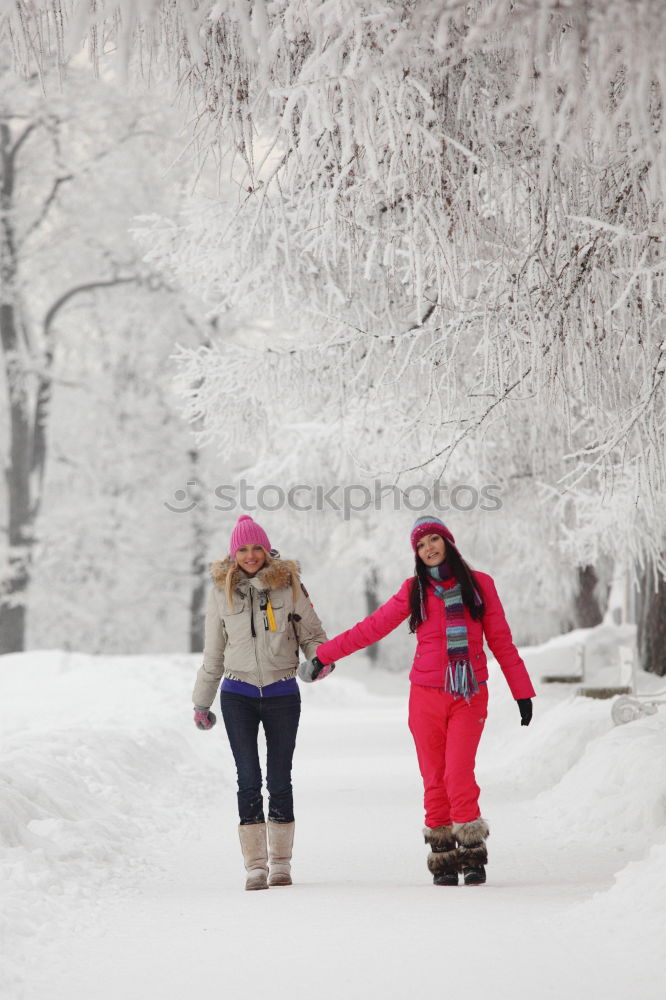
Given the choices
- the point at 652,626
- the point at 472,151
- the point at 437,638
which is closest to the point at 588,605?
the point at 652,626

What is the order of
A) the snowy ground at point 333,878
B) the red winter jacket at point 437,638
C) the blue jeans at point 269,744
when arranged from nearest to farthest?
the snowy ground at point 333,878
the red winter jacket at point 437,638
the blue jeans at point 269,744

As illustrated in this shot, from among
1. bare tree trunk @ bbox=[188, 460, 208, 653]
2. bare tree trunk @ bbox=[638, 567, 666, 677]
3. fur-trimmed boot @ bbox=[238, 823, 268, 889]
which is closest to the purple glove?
fur-trimmed boot @ bbox=[238, 823, 268, 889]

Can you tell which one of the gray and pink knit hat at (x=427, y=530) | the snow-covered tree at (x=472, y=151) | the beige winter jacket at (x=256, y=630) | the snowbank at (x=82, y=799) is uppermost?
the snow-covered tree at (x=472, y=151)

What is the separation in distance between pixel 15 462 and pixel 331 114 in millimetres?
21480

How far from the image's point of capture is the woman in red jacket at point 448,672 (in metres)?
5.98

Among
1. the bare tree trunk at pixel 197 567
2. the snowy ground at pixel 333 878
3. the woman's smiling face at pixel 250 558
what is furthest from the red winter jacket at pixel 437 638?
the bare tree trunk at pixel 197 567

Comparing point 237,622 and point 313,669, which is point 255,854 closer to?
point 313,669

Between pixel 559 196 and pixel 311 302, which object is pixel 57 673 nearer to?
pixel 311 302

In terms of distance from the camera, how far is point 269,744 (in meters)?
6.31

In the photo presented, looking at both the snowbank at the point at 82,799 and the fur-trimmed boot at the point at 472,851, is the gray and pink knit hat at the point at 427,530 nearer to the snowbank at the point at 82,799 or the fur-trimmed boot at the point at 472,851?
the fur-trimmed boot at the point at 472,851

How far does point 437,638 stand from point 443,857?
1.07 meters

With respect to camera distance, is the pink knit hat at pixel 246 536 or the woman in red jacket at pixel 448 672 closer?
the woman in red jacket at pixel 448 672

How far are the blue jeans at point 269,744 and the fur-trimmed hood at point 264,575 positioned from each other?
0.58m

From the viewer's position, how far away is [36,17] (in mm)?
4512
